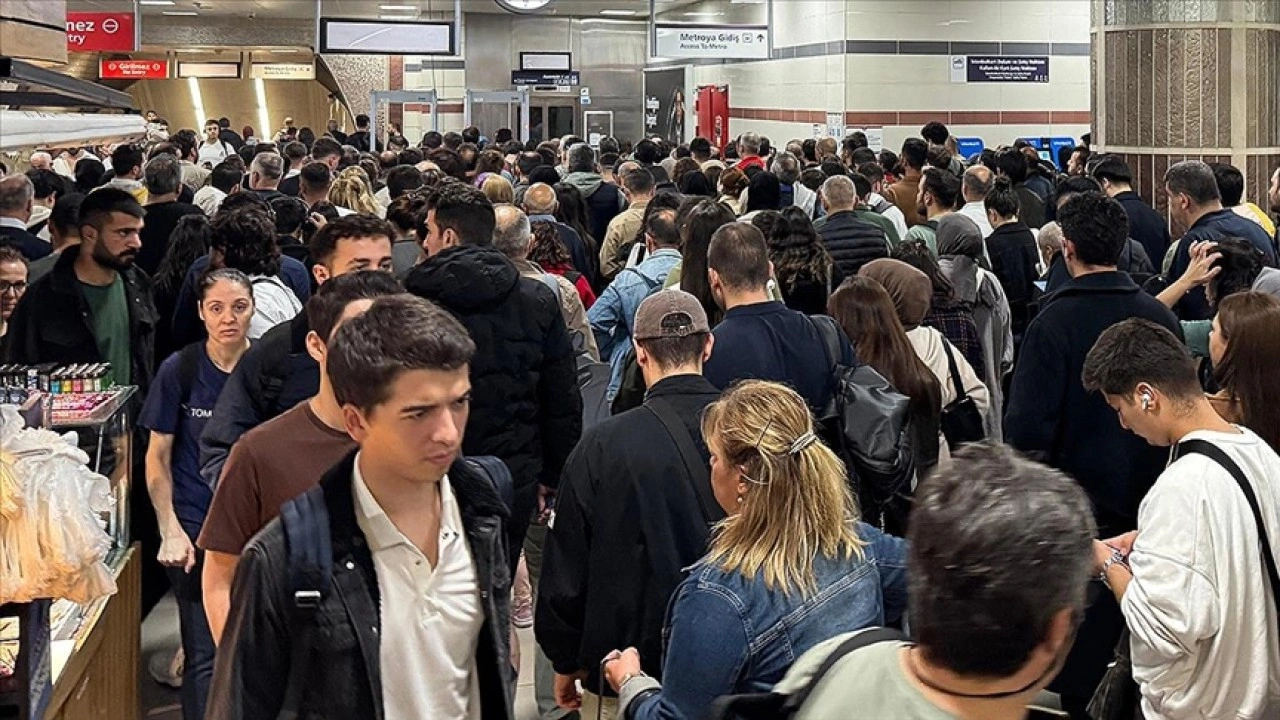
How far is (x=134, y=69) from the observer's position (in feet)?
91.9

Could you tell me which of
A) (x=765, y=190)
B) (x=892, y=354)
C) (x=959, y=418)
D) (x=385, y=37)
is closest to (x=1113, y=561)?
(x=892, y=354)

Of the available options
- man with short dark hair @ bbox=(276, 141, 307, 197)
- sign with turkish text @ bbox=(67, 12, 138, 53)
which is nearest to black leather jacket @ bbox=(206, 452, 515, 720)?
man with short dark hair @ bbox=(276, 141, 307, 197)

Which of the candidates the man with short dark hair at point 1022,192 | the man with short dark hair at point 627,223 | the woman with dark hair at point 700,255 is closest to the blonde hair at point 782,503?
the woman with dark hair at point 700,255

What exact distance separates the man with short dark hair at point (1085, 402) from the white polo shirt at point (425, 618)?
2381 mm

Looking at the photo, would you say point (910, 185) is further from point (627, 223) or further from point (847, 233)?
point (847, 233)

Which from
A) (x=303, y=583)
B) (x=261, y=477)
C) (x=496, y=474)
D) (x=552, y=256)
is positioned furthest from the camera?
(x=552, y=256)

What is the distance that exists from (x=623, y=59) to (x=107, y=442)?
77.1 feet

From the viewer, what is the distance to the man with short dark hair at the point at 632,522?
3.35 meters

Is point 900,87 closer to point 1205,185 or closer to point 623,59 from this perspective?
point 623,59

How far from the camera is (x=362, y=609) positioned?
7.63ft

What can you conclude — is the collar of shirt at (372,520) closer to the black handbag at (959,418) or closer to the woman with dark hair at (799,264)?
the black handbag at (959,418)

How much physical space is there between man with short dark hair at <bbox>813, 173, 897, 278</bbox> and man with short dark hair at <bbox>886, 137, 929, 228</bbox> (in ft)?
8.31

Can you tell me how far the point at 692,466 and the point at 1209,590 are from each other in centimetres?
115

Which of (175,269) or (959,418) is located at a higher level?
(175,269)
